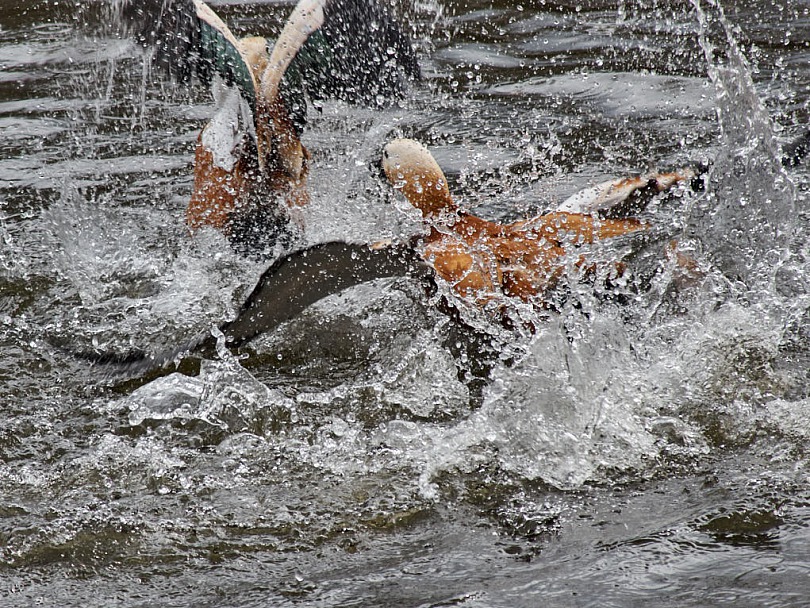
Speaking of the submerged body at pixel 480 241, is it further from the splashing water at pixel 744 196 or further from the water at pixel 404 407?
the splashing water at pixel 744 196

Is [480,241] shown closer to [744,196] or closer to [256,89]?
[256,89]

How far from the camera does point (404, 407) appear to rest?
3.42m

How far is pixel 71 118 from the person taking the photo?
5.92 m

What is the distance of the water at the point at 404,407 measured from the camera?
2.61 meters

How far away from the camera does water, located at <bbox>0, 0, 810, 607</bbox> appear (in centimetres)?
261

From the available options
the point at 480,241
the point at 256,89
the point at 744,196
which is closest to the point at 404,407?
the point at 480,241

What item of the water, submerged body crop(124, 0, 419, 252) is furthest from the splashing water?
submerged body crop(124, 0, 419, 252)

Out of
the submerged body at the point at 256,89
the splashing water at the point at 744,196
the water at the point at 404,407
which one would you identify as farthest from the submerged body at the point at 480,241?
the splashing water at the point at 744,196

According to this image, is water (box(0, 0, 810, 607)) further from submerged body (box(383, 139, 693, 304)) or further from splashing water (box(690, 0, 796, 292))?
submerged body (box(383, 139, 693, 304))

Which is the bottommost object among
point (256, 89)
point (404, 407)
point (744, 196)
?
point (404, 407)

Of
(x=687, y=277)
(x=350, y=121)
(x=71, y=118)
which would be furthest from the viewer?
(x=71, y=118)

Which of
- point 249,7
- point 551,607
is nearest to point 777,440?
point 551,607

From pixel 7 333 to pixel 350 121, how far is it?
2372 mm

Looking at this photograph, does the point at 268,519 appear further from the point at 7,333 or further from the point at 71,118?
the point at 71,118
